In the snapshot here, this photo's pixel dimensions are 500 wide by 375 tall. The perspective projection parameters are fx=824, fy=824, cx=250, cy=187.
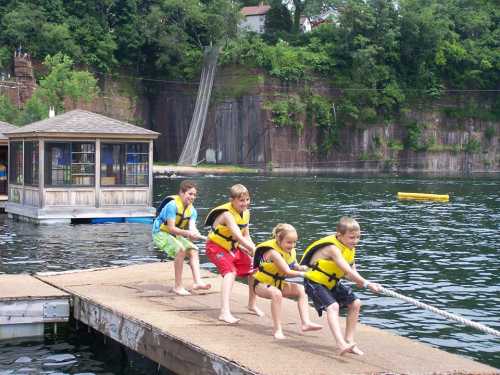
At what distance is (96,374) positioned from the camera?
37.0ft

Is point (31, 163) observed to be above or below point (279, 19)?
below

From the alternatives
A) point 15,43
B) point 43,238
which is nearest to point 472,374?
point 43,238

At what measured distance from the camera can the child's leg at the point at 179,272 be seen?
12844mm

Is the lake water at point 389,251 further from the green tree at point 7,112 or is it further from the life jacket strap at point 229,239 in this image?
the green tree at point 7,112

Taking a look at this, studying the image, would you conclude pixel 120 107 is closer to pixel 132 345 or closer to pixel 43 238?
pixel 43 238

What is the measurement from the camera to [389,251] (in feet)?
79.7

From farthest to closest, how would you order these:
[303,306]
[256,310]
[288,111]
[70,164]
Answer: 1. [288,111]
2. [70,164]
3. [256,310]
4. [303,306]

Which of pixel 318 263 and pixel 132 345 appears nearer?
pixel 318 263

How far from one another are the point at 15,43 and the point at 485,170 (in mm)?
53374

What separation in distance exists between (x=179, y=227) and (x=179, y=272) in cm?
75

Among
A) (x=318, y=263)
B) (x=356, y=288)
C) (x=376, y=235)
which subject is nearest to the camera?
(x=318, y=263)

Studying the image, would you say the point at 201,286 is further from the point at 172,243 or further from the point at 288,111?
the point at 288,111

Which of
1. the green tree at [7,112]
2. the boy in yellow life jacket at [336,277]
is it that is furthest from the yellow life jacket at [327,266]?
the green tree at [7,112]

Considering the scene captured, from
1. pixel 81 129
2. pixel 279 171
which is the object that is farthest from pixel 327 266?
pixel 279 171
